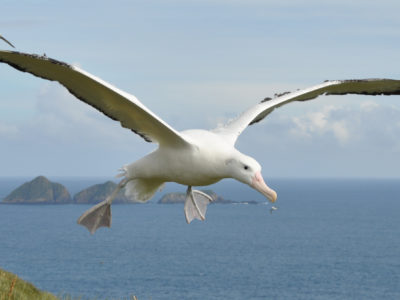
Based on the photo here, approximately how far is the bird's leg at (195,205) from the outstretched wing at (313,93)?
1.89m

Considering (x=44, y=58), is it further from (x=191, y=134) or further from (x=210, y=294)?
(x=210, y=294)

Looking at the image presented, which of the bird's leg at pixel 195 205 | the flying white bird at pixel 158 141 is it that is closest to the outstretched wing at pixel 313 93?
the flying white bird at pixel 158 141

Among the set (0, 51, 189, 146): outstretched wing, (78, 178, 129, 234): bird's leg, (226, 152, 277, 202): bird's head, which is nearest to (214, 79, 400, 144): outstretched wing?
(0, 51, 189, 146): outstretched wing

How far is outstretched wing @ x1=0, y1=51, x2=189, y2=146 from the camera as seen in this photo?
8086 millimetres

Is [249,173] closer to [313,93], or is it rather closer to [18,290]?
[313,93]

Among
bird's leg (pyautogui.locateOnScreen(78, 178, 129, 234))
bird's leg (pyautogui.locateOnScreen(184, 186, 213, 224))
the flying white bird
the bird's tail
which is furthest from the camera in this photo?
bird's leg (pyautogui.locateOnScreen(184, 186, 213, 224))

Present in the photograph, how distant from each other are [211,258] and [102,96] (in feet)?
399

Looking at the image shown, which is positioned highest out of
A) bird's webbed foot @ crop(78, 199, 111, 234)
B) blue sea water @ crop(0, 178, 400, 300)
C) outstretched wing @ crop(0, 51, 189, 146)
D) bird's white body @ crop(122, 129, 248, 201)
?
outstretched wing @ crop(0, 51, 189, 146)

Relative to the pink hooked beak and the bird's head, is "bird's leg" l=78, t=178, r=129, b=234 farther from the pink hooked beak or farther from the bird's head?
the pink hooked beak

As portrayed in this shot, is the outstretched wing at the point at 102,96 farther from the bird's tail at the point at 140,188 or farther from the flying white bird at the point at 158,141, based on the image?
the bird's tail at the point at 140,188

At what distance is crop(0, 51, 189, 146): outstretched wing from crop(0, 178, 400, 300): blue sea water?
262ft

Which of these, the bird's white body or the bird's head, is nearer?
the bird's head

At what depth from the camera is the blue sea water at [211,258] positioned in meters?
108

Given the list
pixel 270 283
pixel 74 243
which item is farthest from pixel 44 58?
pixel 74 243
